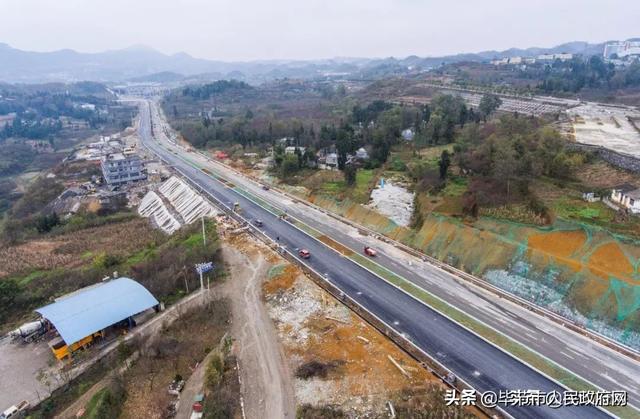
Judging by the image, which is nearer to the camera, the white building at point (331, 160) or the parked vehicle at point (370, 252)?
the parked vehicle at point (370, 252)

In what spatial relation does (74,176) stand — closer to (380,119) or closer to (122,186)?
(122,186)

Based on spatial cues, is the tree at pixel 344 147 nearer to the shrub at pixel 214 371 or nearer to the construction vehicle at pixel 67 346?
the shrub at pixel 214 371

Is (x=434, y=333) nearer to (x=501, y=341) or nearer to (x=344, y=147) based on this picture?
(x=501, y=341)

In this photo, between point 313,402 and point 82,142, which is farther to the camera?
point 82,142

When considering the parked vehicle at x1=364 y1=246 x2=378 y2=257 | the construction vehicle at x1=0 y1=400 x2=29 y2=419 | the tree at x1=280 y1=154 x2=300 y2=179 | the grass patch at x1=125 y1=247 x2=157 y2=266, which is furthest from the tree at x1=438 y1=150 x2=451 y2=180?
the construction vehicle at x1=0 y1=400 x2=29 y2=419

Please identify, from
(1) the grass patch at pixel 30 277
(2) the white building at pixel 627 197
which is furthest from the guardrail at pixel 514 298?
(1) the grass patch at pixel 30 277

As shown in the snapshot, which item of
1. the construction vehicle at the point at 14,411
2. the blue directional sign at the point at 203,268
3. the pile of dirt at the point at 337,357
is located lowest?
the construction vehicle at the point at 14,411

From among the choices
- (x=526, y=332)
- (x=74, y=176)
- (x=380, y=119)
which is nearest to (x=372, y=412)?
(x=526, y=332)

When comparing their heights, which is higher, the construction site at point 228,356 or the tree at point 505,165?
the tree at point 505,165
